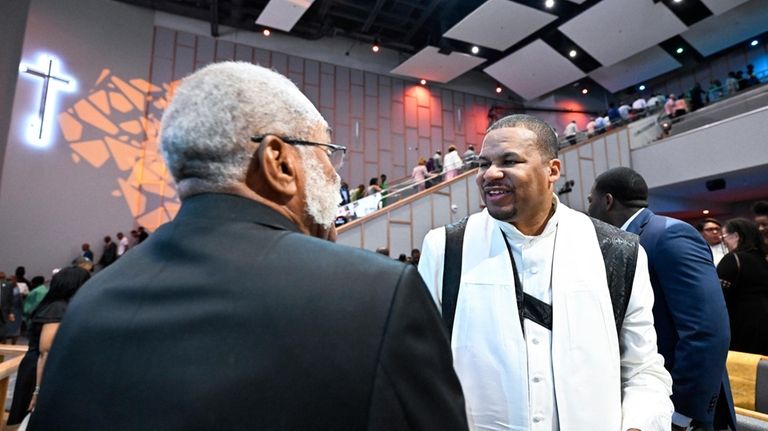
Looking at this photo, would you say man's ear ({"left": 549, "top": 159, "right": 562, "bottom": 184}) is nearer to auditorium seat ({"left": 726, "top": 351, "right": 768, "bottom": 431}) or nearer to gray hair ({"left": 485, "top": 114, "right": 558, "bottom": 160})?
gray hair ({"left": 485, "top": 114, "right": 558, "bottom": 160})

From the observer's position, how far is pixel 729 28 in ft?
42.9

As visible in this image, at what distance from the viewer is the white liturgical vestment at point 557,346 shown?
118cm

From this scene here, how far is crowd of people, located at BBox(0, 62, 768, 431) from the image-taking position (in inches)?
22.1

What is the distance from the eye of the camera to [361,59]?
1391 cm

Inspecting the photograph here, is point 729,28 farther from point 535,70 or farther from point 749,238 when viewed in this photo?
point 749,238

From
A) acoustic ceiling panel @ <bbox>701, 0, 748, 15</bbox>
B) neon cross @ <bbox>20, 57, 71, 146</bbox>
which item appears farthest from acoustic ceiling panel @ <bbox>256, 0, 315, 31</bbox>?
acoustic ceiling panel @ <bbox>701, 0, 748, 15</bbox>

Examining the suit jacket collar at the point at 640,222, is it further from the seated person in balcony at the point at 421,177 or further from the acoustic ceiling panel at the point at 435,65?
the acoustic ceiling panel at the point at 435,65

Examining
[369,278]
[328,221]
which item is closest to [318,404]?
[369,278]

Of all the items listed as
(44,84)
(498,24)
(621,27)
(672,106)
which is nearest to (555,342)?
(498,24)

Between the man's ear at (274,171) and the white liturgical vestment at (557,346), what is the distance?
0.73m

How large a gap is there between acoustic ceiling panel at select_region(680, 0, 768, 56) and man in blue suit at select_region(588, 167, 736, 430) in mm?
14419

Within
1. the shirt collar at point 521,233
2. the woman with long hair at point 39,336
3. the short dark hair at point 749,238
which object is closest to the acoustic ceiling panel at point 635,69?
the short dark hair at point 749,238

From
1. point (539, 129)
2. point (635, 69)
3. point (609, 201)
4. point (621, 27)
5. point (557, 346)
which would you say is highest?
point (635, 69)

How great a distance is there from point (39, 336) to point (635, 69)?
16.7m
